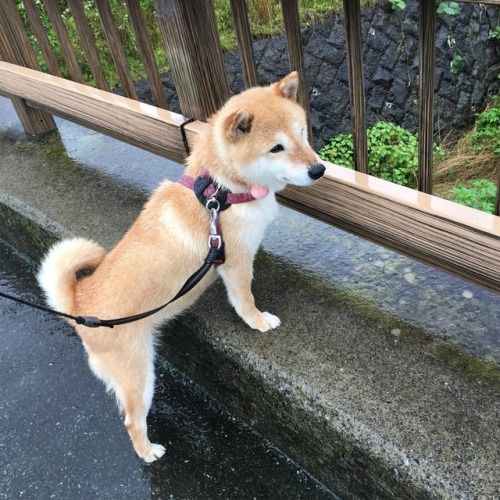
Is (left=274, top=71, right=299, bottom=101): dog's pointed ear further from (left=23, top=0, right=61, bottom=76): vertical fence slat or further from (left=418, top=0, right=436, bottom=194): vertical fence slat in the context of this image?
(left=23, top=0, right=61, bottom=76): vertical fence slat

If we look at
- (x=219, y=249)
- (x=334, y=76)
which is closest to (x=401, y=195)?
(x=219, y=249)

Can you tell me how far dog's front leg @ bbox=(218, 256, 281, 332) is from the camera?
6.48 feet

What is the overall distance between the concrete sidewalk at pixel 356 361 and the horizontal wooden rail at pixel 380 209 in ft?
0.82

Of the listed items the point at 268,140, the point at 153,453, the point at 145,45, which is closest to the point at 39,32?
the point at 145,45

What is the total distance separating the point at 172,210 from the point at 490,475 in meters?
1.37

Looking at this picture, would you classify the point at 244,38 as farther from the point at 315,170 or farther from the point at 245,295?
the point at 245,295

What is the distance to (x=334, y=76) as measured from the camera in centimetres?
788

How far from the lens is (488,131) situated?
700 cm

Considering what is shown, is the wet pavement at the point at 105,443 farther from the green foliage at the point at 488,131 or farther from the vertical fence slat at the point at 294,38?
the green foliage at the point at 488,131

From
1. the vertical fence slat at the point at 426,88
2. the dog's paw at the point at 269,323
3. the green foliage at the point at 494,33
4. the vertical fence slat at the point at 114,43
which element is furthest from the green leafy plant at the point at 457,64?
the dog's paw at the point at 269,323

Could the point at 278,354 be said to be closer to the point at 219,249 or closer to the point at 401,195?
the point at 219,249

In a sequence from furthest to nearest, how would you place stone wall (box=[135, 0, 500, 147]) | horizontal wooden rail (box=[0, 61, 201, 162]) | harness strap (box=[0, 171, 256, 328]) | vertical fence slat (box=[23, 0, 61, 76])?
1. stone wall (box=[135, 0, 500, 147])
2. vertical fence slat (box=[23, 0, 61, 76])
3. horizontal wooden rail (box=[0, 61, 201, 162])
4. harness strap (box=[0, 171, 256, 328])

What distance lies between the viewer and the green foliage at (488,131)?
6562 millimetres

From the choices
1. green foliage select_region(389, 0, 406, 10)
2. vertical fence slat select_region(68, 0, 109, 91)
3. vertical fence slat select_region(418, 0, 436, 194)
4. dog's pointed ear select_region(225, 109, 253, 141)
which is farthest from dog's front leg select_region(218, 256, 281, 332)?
green foliage select_region(389, 0, 406, 10)
